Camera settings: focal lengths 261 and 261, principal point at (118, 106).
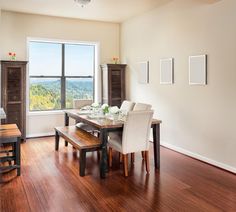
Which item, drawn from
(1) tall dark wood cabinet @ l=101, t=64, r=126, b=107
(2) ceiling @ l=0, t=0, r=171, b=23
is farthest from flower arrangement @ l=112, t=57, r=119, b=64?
(2) ceiling @ l=0, t=0, r=171, b=23

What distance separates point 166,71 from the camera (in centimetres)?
529

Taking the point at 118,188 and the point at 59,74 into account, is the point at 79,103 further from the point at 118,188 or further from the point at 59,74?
the point at 118,188

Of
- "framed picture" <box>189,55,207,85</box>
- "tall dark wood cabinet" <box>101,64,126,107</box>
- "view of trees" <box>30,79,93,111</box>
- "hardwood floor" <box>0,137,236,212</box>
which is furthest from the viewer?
"tall dark wood cabinet" <box>101,64,126,107</box>

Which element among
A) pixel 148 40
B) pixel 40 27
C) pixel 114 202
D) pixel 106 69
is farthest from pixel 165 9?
pixel 114 202

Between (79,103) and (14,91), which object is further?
(79,103)

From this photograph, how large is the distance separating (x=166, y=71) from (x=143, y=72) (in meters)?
0.86

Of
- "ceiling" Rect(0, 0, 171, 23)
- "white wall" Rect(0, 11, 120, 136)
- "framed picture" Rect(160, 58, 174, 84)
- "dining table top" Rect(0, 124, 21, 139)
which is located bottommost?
"dining table top" Rect(0, 124, 21, 139)

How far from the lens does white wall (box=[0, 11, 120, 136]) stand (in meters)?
5.83

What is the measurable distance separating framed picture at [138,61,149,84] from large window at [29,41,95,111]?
147 centimetres

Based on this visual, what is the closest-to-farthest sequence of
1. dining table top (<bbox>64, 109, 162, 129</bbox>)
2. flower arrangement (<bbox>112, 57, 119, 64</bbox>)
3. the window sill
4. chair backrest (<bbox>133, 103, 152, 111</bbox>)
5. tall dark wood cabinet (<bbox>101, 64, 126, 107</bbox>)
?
dining table top (<bbox>64, 109, 162, 129</bbox>)
chair backrest (<bbox>133, 103, 152, 111</bbox>)
the window sill
tall dark wood cabinet (<bbox>101, 64, 126, 107</bbox>)
flower arrangement (<bbox>112, 57, 119, 64</bbox>)

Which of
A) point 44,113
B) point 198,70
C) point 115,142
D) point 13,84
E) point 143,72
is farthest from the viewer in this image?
point 44,113

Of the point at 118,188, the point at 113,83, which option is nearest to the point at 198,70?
the point at 118,188

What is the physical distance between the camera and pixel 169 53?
521cm

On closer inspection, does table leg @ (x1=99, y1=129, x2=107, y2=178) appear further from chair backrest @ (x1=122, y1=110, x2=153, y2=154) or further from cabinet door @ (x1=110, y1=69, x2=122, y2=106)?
cabinet door @ (x1=110, y1=69, x2=122, y2=106)
